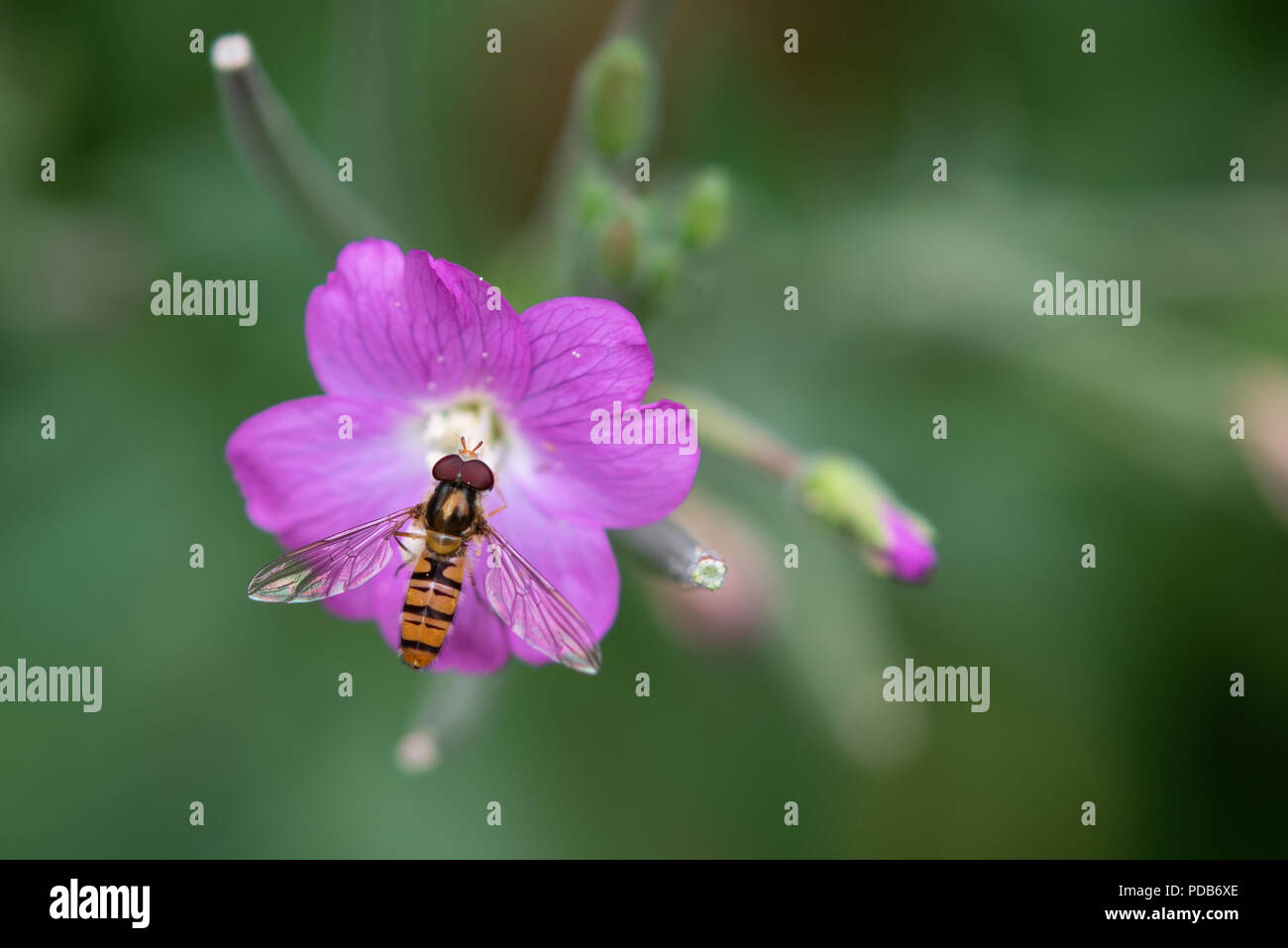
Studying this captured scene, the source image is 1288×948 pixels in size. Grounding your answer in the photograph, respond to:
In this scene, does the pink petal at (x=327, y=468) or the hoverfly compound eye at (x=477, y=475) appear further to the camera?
the hoverfly compound eye at (x=477, y=475)

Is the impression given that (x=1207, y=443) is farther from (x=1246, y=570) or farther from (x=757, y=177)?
(x=757, y=177)

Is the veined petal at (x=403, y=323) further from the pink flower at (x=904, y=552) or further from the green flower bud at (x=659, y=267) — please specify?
the pink flower at (x=904, y=552)

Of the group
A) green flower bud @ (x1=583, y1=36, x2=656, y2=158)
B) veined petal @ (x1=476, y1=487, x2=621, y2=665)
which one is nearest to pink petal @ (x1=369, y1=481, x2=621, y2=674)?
veined petal @ (x1=476, y1=487, x2=621, y2=665)

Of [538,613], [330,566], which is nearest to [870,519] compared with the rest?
[538,613]

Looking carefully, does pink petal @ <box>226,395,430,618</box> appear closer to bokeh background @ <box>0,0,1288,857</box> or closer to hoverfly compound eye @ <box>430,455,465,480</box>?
hoverfly compound eye @ <box>430,455,465,480</box>
